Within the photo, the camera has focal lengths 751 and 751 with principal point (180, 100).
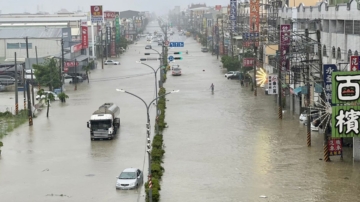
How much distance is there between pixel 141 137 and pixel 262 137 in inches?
189

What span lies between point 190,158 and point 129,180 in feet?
15.8

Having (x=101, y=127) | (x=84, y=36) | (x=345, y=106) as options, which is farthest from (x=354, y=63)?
(x=84, y=36)

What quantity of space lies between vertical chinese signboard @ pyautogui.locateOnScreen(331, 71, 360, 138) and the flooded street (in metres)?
1.43

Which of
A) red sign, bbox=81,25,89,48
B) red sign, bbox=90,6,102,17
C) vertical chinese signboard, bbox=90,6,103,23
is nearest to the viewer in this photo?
red sign, bbox=81,25,89,48

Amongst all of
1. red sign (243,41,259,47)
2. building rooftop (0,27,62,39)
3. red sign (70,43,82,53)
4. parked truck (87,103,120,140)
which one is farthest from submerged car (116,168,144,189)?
building rooftop (0,27,62,39)

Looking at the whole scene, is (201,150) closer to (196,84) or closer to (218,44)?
(196,84)

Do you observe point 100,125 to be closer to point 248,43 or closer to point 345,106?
point 345,106

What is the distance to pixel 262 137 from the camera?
2950 centimetres

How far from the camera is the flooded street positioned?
67.5ft

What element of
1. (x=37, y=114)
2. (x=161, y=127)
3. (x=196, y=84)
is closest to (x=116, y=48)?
(x=196, y=84)

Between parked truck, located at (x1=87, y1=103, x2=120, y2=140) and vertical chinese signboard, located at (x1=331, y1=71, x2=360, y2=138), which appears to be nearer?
vertical chinese signboard, located at (x1=331, y1=71, x2=360, y2=138)

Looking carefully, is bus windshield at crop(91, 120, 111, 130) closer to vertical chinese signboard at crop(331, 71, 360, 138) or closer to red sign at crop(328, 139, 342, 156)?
red sign at crop(328, 139, 342, 156)

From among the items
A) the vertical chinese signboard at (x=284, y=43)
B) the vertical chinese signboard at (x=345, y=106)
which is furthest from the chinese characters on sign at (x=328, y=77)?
the vertical chinese signboard at (x=284, y=43)

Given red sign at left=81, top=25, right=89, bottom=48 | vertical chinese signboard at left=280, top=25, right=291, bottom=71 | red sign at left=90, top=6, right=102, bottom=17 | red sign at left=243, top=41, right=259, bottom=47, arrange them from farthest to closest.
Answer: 1. red sign at left=90, top=6, right=102, bottom=17
2. red sign at left=81, top=25, right=89, bottom=48
3. red sign at left=243, top=41, right=259, bottom=47
4. vertical chinese signboard at left=280, top=25, right=291, bottom=71
